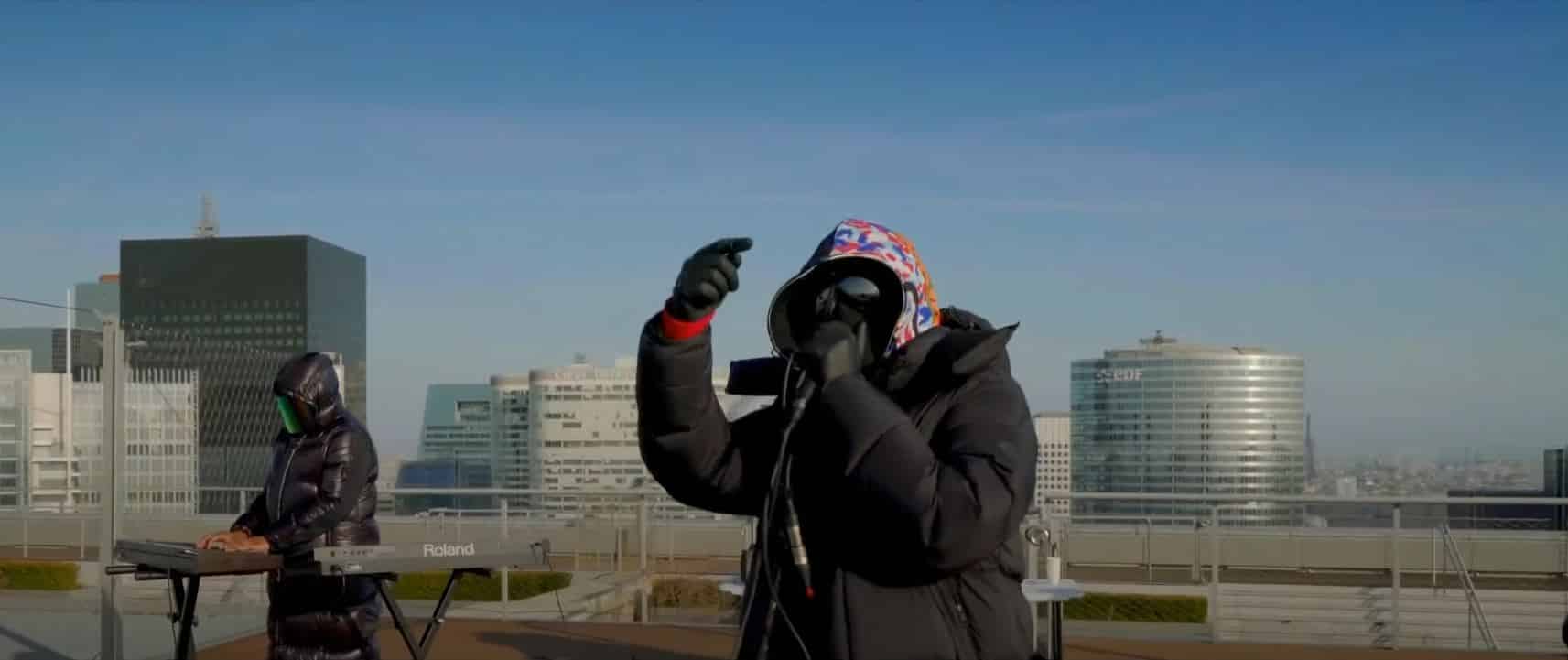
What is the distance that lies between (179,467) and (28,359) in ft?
20.3

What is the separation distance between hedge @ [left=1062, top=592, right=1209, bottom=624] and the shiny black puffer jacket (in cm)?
984

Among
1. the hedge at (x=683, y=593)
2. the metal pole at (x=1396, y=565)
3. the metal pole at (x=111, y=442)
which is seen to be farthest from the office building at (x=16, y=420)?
the metal pole at (x=1396, y=565)

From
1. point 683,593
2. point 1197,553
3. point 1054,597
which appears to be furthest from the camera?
point 1197,553

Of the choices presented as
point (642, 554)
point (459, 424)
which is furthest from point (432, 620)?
point (459, 424)

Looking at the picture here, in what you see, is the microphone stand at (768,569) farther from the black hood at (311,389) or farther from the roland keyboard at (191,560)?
the black hood at (311,389)

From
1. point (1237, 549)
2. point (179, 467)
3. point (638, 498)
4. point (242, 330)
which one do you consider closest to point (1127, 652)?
point (638, 498)

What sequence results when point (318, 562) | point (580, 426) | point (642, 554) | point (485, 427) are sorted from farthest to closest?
point (485, 427)
point (580, 426)
point (642, 554)
point (318, 562)

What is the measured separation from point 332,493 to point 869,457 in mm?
3742

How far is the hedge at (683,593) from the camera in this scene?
1243 cm

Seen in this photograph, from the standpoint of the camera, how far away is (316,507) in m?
5.10

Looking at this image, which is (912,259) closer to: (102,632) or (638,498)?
(102,632)

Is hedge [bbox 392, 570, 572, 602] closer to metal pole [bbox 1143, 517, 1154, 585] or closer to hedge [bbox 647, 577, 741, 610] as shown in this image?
hedge [bbox 647, 577, 741, 610]

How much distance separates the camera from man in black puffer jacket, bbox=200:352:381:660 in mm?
5145

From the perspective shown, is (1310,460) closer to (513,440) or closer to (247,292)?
(513,440)
